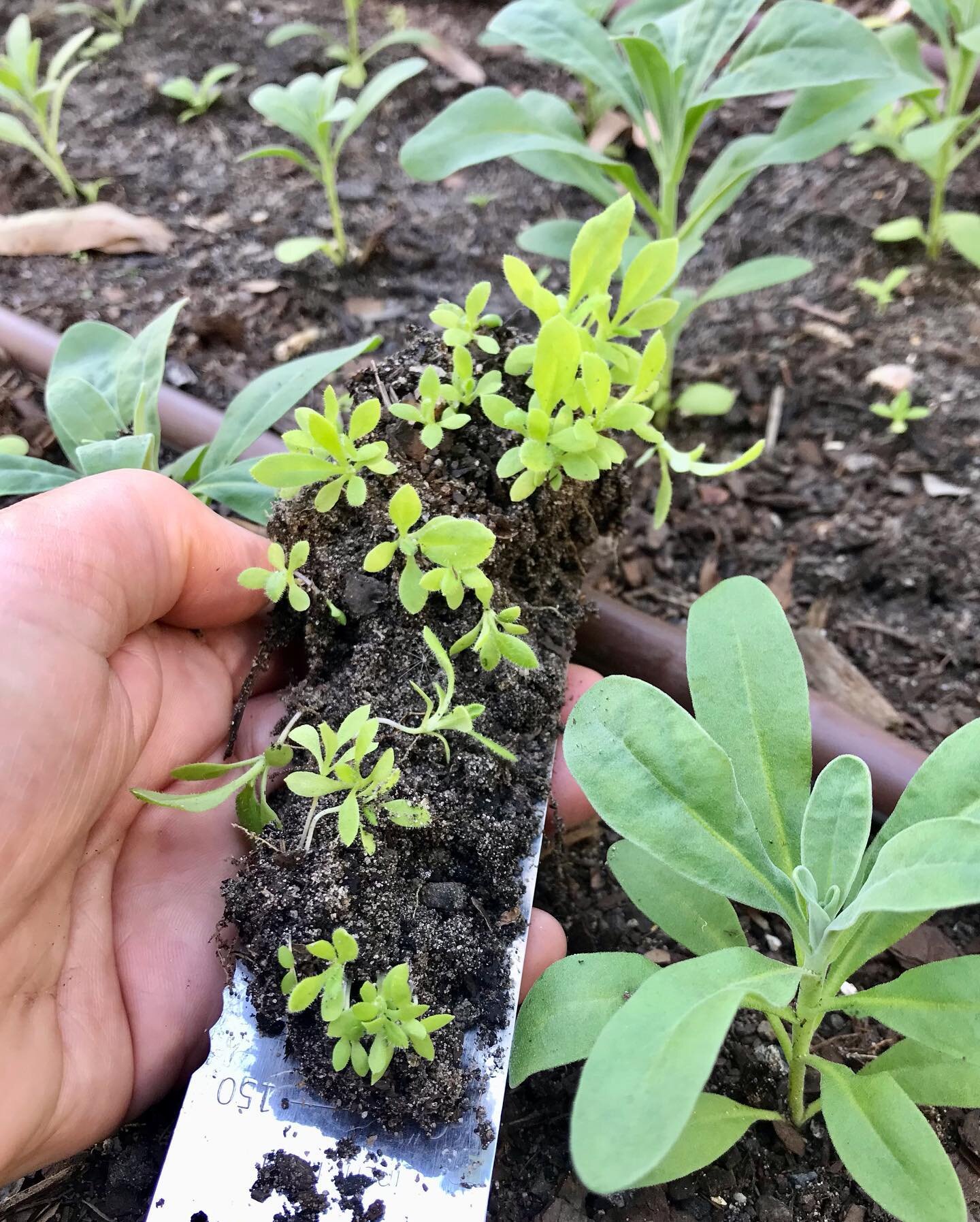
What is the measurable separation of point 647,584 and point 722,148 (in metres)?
1.56

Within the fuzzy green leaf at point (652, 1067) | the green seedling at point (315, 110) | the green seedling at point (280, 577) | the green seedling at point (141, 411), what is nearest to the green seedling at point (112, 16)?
the green seedling at point (315, 110)

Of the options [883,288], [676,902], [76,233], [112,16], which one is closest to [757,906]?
[676,902]

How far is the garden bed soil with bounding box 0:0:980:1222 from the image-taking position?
44.9 inches

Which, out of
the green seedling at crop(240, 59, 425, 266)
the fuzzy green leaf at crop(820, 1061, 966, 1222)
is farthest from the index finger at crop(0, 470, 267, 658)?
the green seedling at crop(240, 59, 425, 266)

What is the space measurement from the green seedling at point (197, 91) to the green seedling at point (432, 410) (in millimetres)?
2133

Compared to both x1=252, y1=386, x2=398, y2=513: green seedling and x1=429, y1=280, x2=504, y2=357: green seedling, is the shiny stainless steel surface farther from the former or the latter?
x1=429, y1=280, x2=504, y2=357: green seedling

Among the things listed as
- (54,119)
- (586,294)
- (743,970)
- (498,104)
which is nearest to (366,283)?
(498,104)

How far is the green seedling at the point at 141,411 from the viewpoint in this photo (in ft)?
4.66

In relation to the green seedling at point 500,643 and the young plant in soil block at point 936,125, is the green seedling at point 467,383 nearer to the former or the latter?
the green seedling at point 500,643

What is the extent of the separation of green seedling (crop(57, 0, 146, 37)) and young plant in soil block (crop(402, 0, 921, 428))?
1.89 m

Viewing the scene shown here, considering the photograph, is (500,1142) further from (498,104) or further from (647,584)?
(498,104)

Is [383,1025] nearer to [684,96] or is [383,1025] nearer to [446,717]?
[446,717]

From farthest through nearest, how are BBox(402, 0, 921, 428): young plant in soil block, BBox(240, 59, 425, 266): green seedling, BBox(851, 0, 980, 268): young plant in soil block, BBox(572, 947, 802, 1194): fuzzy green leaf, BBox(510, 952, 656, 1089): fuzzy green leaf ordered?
BBox(240, 59, 425, 266): green seedling → BBox(851, 0, 980, 268): young plant in soil block → BBox(402, 0, 921, 428): young plant in soil block → BBox(510, 952, 656, 1089): fuzzy green leaf → BBox(572, 947, 802, 1194): fuzzy green leaf

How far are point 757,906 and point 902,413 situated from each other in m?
1.30
